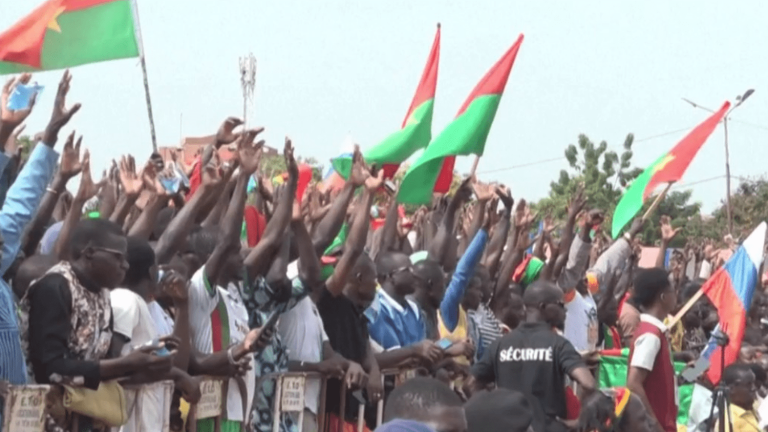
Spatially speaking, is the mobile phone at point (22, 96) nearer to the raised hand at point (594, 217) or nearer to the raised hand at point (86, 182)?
the raised hand at point (86, 182)

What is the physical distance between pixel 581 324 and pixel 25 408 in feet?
21.8

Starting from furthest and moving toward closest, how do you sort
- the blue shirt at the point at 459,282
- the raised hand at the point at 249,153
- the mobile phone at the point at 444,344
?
the blue shirt at the point at 459,282 < the mobile phone at the point at 444,344 < the raised hand at the point at 249,153

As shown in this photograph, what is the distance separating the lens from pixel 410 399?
15.4 feet

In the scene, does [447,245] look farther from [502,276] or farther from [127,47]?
[127,47]

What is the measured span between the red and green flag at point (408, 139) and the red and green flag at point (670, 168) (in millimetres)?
2661

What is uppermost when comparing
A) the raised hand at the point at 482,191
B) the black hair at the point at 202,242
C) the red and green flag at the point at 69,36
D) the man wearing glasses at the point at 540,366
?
the red and green flag at the point at 69,36

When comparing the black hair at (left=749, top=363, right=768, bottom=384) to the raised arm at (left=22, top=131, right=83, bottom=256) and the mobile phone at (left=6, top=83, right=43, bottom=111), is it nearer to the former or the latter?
the raised arm at (left=22, top=131, right=83, bottom=256)

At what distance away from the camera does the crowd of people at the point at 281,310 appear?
6141 millimetres

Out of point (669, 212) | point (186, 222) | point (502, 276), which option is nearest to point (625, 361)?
point (502, 276)

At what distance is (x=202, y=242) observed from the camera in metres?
8.08

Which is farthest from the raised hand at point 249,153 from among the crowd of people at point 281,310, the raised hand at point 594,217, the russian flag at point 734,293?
the raised hand at point 594,217

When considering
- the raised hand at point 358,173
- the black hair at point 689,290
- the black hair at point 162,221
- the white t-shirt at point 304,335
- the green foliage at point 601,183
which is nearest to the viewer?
the white t-shirt at point 304,335

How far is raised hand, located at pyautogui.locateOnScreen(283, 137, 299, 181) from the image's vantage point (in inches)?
313

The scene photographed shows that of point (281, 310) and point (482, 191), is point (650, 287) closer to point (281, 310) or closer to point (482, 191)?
point (281, 310)
